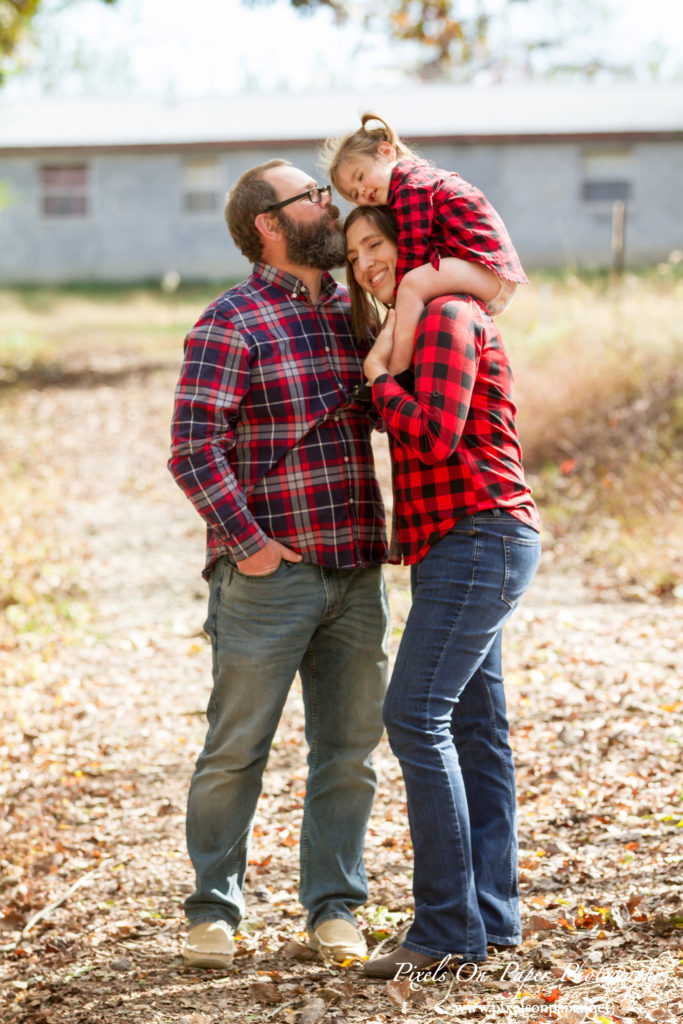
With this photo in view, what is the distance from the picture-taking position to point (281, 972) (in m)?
3.39

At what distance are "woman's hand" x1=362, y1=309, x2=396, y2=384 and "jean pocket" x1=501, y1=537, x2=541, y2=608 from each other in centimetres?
58

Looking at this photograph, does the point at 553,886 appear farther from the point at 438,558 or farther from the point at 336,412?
the point at 336,412

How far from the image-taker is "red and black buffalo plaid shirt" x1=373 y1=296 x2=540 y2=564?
2.92m

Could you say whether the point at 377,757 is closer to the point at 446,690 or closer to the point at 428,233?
the point at 446,690

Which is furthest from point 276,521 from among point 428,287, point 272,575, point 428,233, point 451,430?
point 428,233

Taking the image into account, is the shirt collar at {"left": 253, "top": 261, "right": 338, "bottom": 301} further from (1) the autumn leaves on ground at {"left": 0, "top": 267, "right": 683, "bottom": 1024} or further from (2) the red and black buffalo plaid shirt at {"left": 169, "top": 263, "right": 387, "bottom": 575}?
(1) the autumn leaves on ground at {"left": 0, "top": 267, "right": 683, "bottom": 1024}

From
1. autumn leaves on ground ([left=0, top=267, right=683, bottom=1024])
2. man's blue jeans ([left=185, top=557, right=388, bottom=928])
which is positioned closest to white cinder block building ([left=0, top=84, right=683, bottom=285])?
autumn leaves on ground ([left=0, top=267, right=683, bottom=1024])

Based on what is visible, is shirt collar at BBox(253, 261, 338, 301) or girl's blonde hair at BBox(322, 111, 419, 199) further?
shirt collar at BBox(253, 261, 338, 301)

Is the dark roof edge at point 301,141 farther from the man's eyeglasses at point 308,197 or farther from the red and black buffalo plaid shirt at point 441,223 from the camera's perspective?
the red and black buffalo plaid shirt at point 441,223

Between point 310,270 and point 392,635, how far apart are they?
376 cm

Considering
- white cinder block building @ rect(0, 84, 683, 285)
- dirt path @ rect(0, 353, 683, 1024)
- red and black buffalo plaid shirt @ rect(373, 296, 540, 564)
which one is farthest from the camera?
white cinder block building @ rect(0, 84, 683, 285)

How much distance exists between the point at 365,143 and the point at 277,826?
274cm

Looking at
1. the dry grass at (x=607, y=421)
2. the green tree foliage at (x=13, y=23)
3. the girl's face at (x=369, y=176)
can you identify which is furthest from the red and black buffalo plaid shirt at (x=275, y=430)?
the green tree foliage at (x=13, y=23)

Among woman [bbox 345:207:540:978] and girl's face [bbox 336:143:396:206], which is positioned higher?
girl's face [bbox 336:143:396:206]
